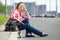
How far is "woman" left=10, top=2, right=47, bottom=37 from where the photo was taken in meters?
13.5

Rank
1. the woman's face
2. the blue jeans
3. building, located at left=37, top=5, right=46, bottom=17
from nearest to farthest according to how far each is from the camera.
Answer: the blue jeans
the woman's face
building, located at left=37, top=5, right=46, bottom=17

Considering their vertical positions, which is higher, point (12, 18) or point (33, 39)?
point (12, 18)

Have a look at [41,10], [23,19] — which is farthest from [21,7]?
[41,10]

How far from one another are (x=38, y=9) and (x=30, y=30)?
8828 cm

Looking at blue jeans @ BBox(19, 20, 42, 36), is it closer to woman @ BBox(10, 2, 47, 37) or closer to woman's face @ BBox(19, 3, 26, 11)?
woman @ BBox(10, 2, 47, 37)

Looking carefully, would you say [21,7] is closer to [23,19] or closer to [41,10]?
[23,19]

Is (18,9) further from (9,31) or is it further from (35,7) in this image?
(35,7)

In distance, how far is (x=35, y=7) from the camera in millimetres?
100250

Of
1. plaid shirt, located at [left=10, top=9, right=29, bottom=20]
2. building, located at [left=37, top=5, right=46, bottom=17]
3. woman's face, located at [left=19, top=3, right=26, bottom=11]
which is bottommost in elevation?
building, located at [left=37, top=5, right=46, bottom=17]

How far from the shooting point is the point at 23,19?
45.0ft

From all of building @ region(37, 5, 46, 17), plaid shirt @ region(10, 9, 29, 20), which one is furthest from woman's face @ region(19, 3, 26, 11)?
building @ region(37, 5, 46, 17)

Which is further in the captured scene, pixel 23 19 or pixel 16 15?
pixel 16 15

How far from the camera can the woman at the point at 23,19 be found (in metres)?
13.5

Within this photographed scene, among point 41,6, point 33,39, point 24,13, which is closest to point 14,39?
point 33,39
